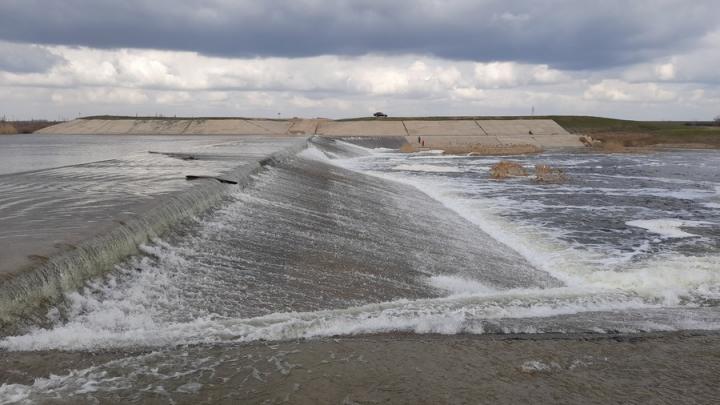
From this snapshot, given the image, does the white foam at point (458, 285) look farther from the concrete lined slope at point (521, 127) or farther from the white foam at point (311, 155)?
the concrete lined slope at point (521, 127)

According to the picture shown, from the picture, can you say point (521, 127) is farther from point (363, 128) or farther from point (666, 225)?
point (666, 225)

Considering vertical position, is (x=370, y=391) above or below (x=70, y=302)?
below

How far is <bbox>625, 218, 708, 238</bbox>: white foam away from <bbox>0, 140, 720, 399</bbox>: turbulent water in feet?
0.19

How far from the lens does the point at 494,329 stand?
7.07m

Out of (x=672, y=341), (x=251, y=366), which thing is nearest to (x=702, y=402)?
(x=672, y=341)

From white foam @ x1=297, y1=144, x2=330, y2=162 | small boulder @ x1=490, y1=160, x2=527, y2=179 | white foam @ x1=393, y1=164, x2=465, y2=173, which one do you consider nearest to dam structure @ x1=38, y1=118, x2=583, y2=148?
white foam @ x1=393, y1=164, x2=465, y2=173

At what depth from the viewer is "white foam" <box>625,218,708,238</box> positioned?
50.6 ft

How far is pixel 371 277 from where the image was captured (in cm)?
927

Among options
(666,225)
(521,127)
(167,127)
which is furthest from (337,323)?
(167,127)

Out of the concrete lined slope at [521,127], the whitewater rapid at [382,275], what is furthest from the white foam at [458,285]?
the concrete lined slope at [521,127]

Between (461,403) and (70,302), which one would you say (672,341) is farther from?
(70,302)

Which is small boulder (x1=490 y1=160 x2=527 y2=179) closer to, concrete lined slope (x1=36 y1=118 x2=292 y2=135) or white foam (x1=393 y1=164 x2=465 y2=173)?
white foam (x1=393 y1=164 x2=465 y2=173)

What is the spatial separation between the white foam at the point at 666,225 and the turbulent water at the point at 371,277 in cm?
6

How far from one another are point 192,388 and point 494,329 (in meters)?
3.61
